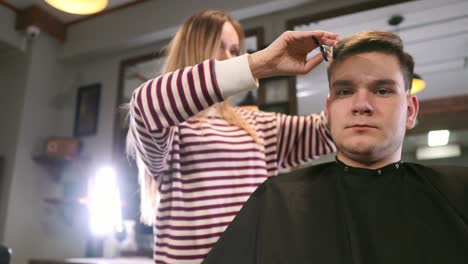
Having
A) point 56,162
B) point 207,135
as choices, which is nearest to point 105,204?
point 56,162

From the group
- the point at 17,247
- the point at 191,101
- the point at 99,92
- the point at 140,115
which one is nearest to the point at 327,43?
the point at 191,101

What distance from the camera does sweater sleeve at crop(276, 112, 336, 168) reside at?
4.45 ft

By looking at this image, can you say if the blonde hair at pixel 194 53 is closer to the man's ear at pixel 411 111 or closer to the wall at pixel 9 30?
the man's ear at pixel 411 111

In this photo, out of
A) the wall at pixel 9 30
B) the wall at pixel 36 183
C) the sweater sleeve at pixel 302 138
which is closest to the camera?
the sweater sleeve at pixel 302 138

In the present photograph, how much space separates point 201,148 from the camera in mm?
1165

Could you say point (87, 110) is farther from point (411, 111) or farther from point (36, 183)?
point (411, 111)

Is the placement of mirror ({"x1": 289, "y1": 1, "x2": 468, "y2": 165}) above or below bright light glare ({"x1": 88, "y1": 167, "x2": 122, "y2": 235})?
above

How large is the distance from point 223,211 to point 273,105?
1903mm

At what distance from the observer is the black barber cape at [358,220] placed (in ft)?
3.01

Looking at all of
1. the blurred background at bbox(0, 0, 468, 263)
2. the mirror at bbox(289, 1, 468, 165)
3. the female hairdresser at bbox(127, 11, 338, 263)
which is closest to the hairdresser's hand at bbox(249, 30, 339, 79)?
the female hairdresser at bbox(127, 11, 338, 263)

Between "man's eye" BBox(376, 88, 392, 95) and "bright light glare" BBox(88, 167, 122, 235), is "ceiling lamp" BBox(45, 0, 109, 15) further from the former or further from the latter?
"bright light glare" BBox(88, 167, 122, 235)

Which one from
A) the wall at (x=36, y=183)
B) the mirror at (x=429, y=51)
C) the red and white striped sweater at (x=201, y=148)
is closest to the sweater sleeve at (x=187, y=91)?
the red and white striped sweater at (x=201, y=148)

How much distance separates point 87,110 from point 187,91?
10.9 ft

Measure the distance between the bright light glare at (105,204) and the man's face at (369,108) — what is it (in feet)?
8.22
